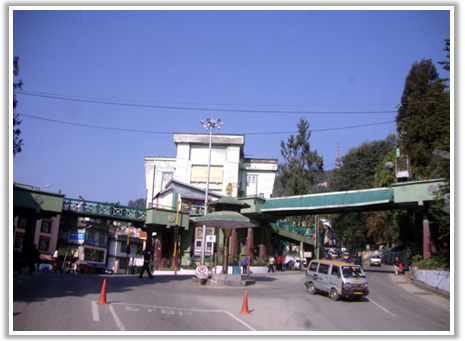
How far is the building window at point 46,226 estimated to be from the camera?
58.3 m

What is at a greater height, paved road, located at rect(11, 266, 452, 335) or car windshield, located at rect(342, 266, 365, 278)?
car windshield, located at rect(342, 266, 365, 278)

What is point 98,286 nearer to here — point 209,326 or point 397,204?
point 209,326

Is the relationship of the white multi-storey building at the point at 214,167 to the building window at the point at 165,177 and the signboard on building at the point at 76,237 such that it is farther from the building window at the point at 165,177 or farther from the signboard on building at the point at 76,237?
the signboard on building at the point at 76,237

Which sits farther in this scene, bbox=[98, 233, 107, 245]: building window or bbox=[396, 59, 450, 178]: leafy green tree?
bbox=[98, 233, 107, 245]: building window

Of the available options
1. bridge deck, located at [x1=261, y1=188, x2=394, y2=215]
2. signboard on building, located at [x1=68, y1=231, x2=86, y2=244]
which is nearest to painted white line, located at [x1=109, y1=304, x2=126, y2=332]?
bridge deck, located at [x1=261, y1=188, x2=394, y2=215]

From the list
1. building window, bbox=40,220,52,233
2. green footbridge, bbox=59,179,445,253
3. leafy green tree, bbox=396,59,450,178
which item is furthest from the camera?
building window, bbox=40,220,52,233

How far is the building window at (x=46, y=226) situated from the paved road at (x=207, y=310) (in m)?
42.6

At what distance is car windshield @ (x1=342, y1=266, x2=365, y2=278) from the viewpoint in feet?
61.9

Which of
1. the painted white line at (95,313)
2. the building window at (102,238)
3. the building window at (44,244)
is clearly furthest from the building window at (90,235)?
the painted white line at (95,313)

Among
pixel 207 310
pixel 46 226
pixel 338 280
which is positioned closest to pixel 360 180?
pixel 46 226

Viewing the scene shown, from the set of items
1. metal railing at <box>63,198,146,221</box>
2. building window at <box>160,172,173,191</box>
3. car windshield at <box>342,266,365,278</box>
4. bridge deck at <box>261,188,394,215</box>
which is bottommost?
car windshield at <box>342,266,365,278</box>

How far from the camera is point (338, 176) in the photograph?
72.0m

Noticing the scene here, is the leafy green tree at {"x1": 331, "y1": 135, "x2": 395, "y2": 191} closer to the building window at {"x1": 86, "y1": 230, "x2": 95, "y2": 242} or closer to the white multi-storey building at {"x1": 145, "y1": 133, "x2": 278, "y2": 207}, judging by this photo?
the white multi-storey building at {"x1": 145, "y1": 133, "x2": 278, "y2": 207}
